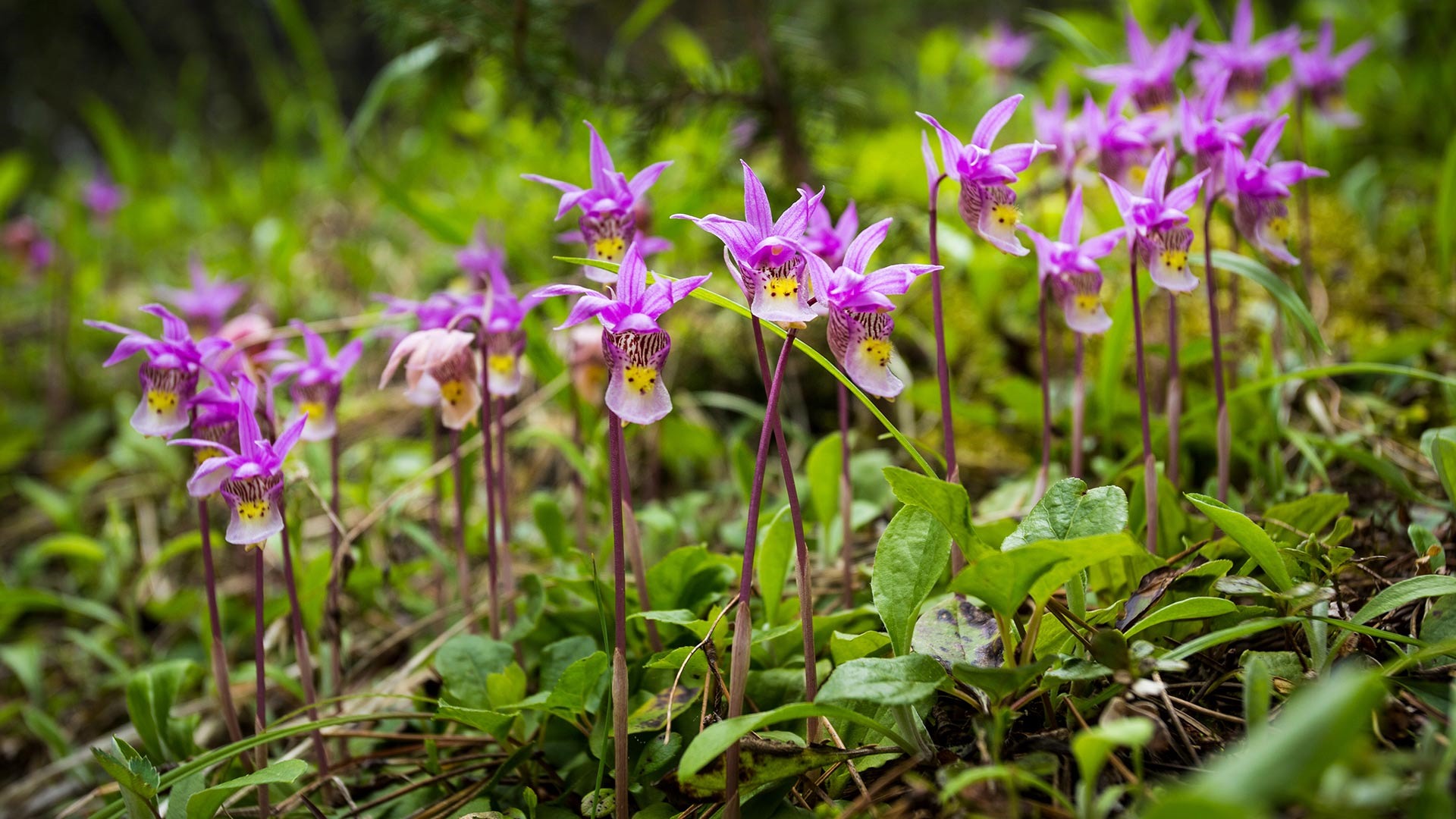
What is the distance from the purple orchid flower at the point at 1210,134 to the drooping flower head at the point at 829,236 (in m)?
0.59

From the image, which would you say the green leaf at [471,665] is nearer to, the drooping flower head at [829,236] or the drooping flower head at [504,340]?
the drooping flower head at [504,340]

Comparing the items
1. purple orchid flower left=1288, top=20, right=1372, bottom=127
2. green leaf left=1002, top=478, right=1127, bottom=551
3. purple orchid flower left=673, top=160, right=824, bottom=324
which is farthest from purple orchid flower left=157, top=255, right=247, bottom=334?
purple orchid flower left=1288, top=20, right=1372, bottom=127

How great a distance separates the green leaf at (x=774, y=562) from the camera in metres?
1.54

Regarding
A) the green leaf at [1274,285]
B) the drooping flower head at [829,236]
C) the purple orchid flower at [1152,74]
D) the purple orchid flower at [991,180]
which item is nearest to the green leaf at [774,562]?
the drooping flower head at [829,236]

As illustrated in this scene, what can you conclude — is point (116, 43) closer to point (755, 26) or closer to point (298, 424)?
point (755, 26)

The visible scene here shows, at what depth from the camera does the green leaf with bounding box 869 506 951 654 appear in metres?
1.26

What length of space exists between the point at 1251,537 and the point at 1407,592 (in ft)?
0.65

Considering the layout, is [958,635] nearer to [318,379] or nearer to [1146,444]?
[1146,444]

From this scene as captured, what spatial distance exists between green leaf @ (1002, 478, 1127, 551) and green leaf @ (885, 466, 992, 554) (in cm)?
11

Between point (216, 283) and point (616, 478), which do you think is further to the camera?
point (216, 283)

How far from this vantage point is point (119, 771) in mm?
1278

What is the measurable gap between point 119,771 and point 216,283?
183 cm

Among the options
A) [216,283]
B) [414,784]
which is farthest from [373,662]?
[216,283]

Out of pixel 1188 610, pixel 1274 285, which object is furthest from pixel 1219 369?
pixel 1188 610
